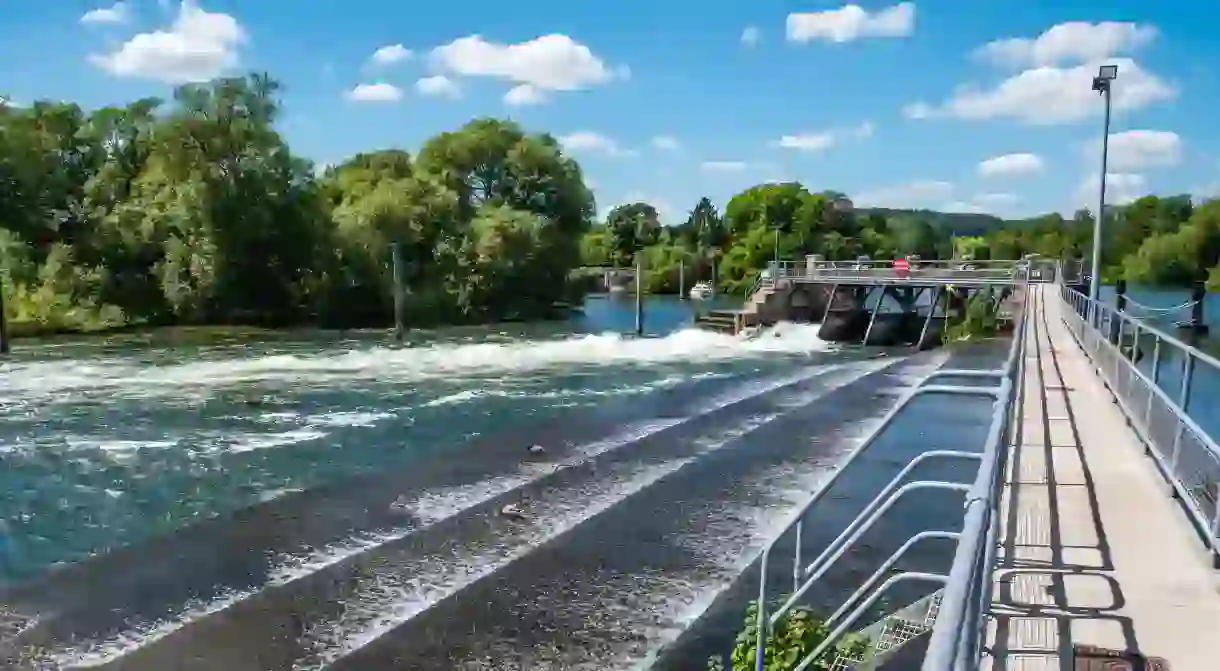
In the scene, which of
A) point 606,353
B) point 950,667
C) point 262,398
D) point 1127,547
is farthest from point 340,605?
point 606,353

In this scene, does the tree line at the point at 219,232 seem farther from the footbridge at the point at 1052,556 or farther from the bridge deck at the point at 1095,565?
the bridge deck at the point at 1095,565

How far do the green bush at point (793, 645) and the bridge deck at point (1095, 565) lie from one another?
1.59 meters

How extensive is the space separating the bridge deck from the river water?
3.40 metres

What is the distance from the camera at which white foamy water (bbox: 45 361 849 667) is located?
360 inches

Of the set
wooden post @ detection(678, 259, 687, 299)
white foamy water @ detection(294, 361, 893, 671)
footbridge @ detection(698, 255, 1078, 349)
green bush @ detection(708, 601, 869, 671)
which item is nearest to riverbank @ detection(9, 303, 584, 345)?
footbridge @ detection(698, 255, 1078, 349)

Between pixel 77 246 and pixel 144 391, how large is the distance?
3203cm

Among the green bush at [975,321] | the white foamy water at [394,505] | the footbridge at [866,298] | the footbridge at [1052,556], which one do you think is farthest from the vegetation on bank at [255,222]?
the footbridge at [1052,556]

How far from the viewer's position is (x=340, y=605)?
32.7ft

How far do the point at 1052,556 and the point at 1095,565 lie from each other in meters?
0.25

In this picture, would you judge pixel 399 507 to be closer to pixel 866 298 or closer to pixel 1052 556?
pixel 1052 556

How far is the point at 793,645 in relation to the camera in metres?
7.54

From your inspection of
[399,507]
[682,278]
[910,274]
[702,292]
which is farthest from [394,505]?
[702,292]

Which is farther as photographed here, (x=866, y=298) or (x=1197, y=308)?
(x=866, y=298)

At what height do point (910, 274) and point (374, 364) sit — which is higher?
point (910, 274)
